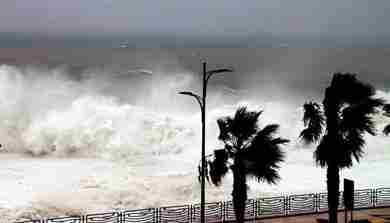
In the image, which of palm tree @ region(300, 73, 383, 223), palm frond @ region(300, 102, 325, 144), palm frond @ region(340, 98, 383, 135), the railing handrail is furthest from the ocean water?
palm frond @ region(340, 98, 383, 135)

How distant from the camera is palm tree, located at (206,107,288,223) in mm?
7250

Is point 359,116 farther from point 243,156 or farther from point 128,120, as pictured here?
point 128,120

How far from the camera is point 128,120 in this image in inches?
372

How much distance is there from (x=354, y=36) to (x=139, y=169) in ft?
14.2

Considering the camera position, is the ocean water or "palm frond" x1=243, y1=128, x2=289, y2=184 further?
the ocean water

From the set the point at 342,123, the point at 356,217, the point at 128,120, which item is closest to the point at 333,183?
the point at 342,123

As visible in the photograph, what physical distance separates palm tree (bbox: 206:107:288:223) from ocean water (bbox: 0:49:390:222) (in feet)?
7.55

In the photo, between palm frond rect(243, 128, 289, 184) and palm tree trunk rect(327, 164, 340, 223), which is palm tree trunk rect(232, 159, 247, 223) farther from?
palm tree trunk rect(327, 164, 340, 223)

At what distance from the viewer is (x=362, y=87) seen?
26.1 ft

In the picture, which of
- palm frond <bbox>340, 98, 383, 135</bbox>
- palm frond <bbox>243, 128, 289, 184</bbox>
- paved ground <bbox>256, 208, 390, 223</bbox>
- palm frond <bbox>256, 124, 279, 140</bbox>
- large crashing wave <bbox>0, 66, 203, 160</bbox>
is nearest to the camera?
palm frond <bbox>243, 128, 289, 184</bbox>

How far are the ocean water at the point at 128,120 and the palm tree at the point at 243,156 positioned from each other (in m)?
2.30

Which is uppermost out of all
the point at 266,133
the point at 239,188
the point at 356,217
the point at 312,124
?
the point at 312,124

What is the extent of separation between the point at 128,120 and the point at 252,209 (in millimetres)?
2503

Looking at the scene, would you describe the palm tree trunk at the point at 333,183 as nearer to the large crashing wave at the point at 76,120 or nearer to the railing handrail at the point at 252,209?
the railing handrail at the point at 252,209
